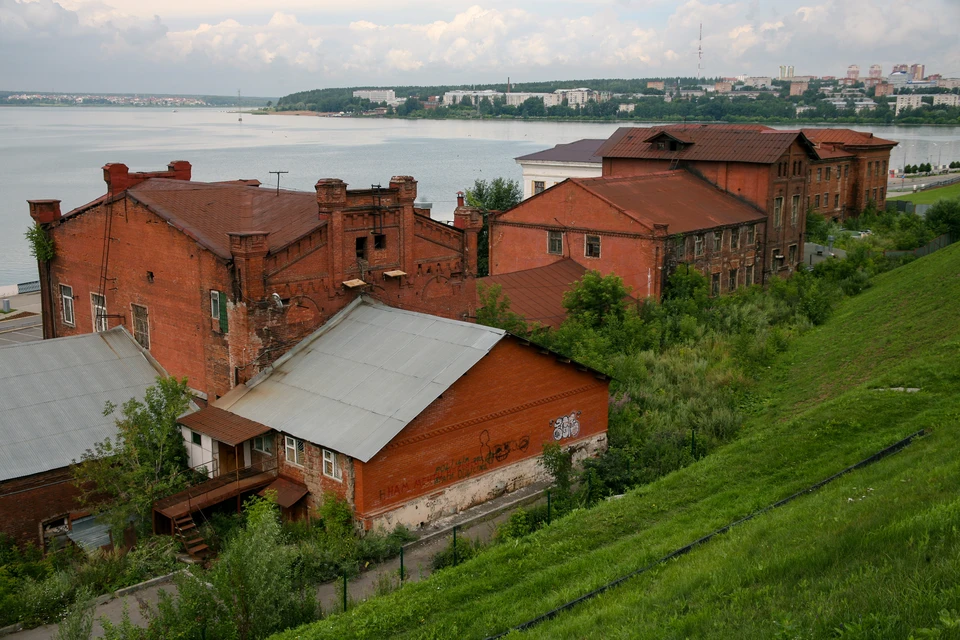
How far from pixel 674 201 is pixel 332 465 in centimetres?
2811

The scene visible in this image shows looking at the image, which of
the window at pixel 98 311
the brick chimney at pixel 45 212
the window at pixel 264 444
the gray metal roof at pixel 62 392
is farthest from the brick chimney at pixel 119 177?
the window at pixel 264 444

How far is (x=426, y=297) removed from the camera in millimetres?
28297

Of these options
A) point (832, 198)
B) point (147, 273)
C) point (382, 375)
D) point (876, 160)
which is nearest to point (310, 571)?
point (382, 375)

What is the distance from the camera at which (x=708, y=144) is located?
49.2 metres

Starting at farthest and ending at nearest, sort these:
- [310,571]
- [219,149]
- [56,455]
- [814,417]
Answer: [219,149] → [56,455] → [814,417] → [310,571]

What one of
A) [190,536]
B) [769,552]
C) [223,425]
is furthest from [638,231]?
[769,552]

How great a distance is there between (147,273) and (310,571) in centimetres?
1312

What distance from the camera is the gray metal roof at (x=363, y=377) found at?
67.5 ft

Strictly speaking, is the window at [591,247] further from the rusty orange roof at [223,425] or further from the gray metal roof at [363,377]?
the rusty orange roof at [223,425]

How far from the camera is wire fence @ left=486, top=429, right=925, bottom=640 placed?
12.6 meters

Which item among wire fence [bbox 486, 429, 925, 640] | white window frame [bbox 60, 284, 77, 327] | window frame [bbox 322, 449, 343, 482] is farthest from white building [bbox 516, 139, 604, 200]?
wire fence [bbox 486, 429, 925, 640]

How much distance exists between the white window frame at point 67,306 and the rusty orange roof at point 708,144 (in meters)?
32.1

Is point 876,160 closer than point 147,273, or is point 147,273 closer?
point 147,273

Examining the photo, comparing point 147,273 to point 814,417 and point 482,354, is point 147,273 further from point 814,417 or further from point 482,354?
point 814,417
